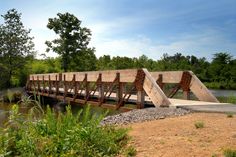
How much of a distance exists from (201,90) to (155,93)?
85.6 inches

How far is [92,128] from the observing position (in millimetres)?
5203

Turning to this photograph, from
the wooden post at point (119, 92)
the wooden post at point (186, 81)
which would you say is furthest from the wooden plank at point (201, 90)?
the wooden post at point (119, 92)

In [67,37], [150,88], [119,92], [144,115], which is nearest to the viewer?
[144,115]

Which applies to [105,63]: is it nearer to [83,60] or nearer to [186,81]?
[83,60]

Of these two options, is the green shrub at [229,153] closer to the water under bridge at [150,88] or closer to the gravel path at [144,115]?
the gravel path at [144,115]

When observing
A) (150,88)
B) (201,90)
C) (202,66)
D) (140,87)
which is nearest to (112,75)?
(140,87)

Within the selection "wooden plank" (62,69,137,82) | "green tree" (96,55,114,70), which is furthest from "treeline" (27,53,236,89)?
"wooden plank" (62,69,137,82)

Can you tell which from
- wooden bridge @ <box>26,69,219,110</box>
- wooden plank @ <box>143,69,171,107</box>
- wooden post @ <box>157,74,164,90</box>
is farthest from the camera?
wooden post @ <box>157,74,164,90</box>

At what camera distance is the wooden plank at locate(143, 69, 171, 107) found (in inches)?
409

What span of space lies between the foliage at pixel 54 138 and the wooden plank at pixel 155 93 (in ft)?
16.1

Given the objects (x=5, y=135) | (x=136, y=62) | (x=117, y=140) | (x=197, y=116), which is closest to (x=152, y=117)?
(x=197, y=116)

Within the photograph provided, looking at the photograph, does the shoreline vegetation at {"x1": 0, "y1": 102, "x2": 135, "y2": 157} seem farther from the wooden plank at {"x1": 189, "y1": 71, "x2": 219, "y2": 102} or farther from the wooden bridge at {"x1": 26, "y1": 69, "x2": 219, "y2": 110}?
the wooden plank at {"x1": 189, "y1": 71, "x2": 219, "y2": 102}

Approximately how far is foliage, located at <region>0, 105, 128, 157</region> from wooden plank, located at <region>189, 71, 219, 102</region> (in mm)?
6979

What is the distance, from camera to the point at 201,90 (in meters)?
12.4
